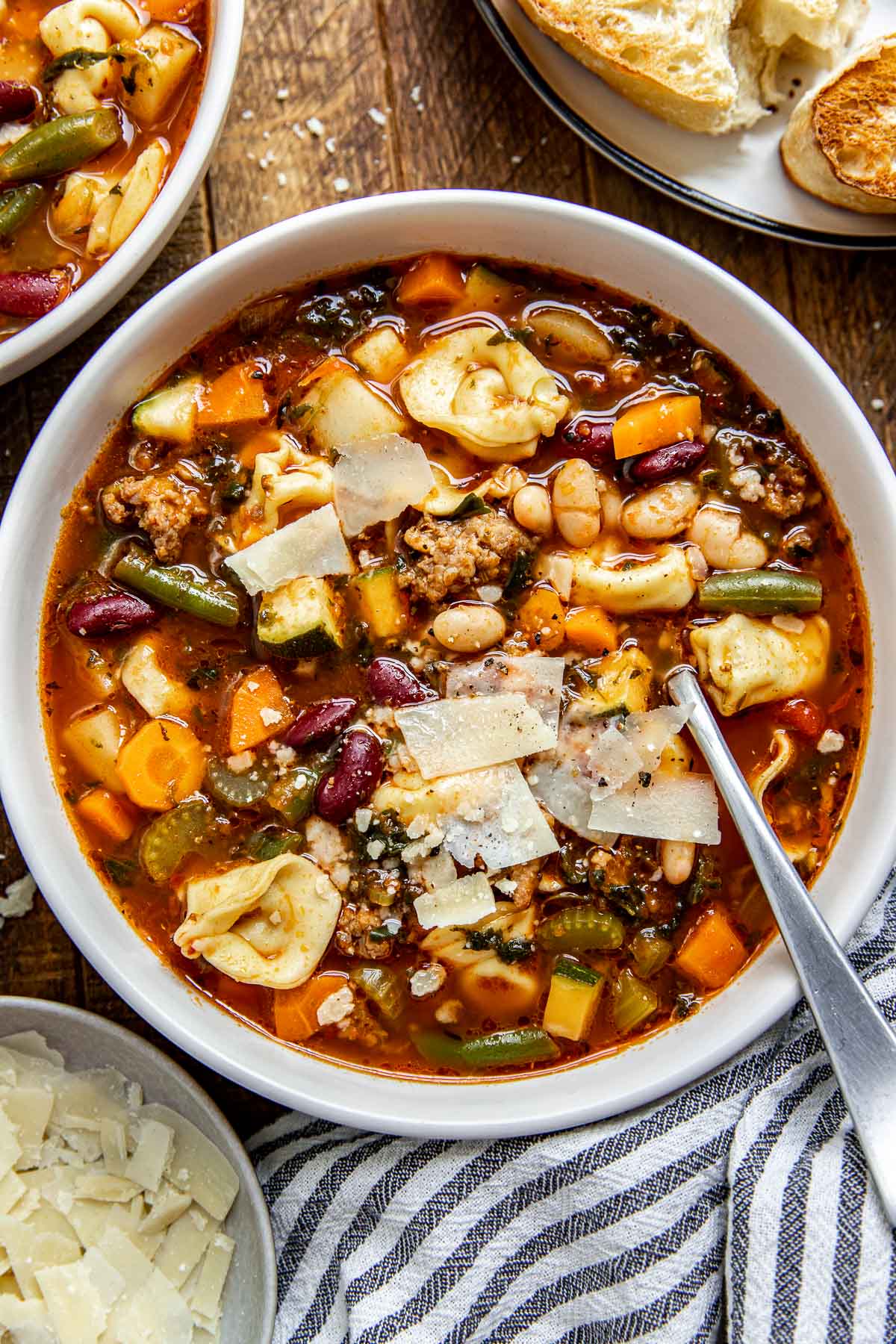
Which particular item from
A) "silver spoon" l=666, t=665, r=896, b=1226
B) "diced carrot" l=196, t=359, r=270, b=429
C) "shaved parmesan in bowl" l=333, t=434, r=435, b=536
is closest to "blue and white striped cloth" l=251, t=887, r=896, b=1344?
"silver spoon" l=666, t=665, r=896, b=1226

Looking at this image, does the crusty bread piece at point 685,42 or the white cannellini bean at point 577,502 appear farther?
the crusty bread piece at point 685,42

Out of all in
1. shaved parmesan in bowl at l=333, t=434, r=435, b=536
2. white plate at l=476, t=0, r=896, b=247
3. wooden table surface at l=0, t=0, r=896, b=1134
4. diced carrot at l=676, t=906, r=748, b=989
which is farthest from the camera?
wooden table surface at l=0, t=0, r=896, b=1134

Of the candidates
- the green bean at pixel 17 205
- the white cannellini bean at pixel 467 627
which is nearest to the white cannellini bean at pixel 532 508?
the white cannellini bean at pixel 467 627

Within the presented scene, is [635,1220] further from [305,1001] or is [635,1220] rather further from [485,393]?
[485,393]

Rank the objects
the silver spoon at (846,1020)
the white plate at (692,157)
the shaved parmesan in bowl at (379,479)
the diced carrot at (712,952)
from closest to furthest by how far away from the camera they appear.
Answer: the silver spoon at (846,1020), the shaved parmesan in bowl at (379,479), the diced carrot at (712,952), the white plate at (692,157)

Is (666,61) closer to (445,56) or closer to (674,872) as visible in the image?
(445,56)

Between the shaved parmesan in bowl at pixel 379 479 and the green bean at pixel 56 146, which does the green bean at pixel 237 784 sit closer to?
the shaved parmesan in bowl at pixel 379 479

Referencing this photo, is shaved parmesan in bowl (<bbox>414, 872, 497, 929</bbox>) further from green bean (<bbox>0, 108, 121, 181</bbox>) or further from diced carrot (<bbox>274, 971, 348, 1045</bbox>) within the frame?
green bean (<bbox>0, 108, 121, 181</bbox>)
